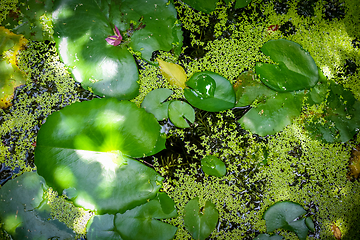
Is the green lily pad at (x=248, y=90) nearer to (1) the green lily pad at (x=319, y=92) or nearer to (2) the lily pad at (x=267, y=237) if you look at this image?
(1) the green lily pad at (x=319, y=92)

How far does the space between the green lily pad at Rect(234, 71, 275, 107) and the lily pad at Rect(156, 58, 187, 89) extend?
390mm

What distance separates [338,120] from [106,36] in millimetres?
1692

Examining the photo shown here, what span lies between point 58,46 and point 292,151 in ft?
5.75

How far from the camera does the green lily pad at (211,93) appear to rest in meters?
1.29

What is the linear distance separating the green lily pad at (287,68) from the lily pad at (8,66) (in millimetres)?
1690

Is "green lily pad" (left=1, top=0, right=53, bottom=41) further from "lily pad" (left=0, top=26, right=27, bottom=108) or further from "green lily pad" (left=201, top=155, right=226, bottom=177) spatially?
"green lily pad" (left=201, top=155, right=226, bottom=177)

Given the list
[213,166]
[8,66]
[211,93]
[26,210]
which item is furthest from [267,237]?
[8,66]

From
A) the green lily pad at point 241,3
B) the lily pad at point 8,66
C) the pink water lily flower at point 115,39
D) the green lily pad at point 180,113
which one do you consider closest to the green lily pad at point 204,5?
the green lily pad at point 241,3

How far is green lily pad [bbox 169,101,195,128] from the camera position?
1.33 m

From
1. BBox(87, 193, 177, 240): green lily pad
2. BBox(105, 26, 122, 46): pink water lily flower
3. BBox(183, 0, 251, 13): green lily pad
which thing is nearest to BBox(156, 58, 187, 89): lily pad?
BBox(105, 26, 122, 46): pink water lily flower

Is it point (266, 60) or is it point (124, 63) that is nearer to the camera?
point (124, 63)

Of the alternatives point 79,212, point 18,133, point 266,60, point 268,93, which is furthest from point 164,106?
point 18,133

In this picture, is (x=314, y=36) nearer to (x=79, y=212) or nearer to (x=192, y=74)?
(x=192, y=74)

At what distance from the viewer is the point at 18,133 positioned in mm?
1378
